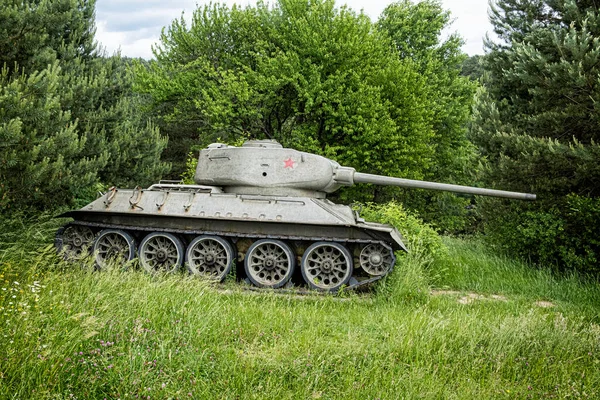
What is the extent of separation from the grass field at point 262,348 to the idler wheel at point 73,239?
111 inches

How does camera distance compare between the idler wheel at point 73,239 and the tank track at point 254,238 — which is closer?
the tank track at point 254,238

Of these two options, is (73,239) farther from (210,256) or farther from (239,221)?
(239,221)

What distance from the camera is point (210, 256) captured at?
352 inches

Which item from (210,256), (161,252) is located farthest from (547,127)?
(161,252)

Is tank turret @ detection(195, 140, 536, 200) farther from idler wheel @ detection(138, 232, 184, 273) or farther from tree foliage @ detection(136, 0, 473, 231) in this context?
tree foliage @ detection(136, 0, 473, 231)

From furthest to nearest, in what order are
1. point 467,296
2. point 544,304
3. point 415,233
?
point 415,233 → point 467,296 → point 544,304

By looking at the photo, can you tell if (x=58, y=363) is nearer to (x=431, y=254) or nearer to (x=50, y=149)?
(x=50, y=149)

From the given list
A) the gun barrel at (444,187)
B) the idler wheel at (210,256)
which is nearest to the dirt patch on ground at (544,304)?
the gun barrel at (444,187)

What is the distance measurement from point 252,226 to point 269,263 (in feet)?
2.36

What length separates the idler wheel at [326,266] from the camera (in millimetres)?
8406

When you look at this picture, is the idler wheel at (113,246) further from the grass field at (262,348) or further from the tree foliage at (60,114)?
the grass field at (262,348)

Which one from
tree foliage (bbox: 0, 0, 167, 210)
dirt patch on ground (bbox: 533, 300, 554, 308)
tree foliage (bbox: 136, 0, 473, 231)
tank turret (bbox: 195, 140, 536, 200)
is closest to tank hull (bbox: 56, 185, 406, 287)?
tank turret (bbox: 195, 140, 536, 200)

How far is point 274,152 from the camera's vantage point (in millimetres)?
9453

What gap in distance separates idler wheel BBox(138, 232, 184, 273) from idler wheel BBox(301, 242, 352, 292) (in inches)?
94.8
